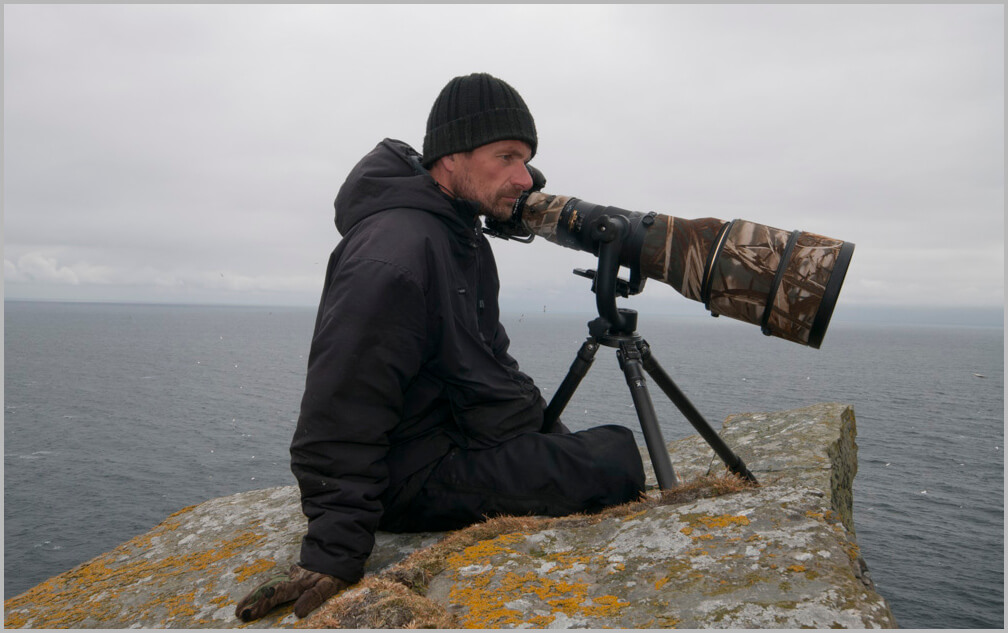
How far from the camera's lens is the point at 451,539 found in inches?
119

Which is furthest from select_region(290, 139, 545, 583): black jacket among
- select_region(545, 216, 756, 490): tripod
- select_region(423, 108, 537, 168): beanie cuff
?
select_region(545, 216, 756, 490): tripod

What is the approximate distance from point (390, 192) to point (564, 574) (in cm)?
225

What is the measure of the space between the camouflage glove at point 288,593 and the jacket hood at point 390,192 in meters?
1.94

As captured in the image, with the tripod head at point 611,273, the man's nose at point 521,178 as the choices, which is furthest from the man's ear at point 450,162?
the tripod head at point 611,273

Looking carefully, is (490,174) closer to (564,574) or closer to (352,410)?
(352,410)

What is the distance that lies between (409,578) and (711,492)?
5.29 ft

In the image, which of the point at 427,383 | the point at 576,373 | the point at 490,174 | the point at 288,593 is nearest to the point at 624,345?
the point at 576,373

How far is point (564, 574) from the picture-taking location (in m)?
2.52

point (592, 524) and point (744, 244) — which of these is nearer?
point (592, 524)

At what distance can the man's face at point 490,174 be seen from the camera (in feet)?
11.8

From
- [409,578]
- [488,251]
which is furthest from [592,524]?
[488,251]

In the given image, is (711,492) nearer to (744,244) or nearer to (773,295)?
(773,295)

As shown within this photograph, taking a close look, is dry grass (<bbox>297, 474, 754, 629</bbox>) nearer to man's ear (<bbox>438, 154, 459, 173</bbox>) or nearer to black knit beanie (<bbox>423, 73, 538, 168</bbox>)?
man's ear (<bbox>438, 154, 459, 173</bbox>)

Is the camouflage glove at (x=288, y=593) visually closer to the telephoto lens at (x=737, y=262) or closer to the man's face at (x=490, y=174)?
the man's face at (x=490, y=174)
